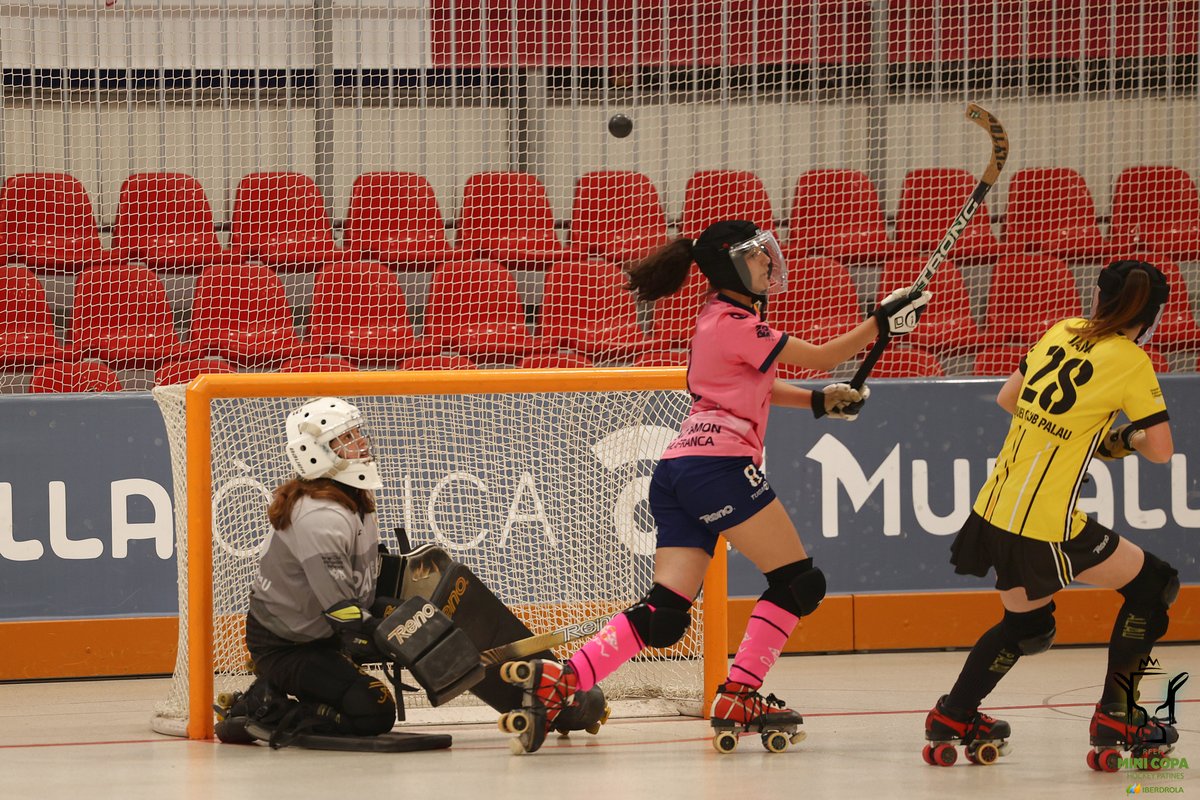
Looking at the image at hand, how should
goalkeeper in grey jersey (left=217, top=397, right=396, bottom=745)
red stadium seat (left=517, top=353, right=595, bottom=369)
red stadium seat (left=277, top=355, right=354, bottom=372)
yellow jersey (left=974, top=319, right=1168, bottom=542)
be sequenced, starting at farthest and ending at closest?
red stadium seat (left=517, top=353, right=595, bottom=369) → red stadium seat (left=277, top=355, right=354, bottom=372) → goalkeeper in grey jersey (left=217, top=397, right=396, bottom=745) → yellow jersey (left=974, top=319, right=1168, bottom=542)

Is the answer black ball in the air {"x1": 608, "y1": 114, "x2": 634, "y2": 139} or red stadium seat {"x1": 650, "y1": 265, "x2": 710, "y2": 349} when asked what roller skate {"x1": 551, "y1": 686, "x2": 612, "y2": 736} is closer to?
red stadium seat {"x1": 650, "y1": 265, "x2": 710, "y2": 349}

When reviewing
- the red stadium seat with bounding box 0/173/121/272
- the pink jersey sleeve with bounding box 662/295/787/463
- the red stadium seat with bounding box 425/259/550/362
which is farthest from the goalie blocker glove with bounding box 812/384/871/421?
the red stadium seat with bounding box 0/173/121/272

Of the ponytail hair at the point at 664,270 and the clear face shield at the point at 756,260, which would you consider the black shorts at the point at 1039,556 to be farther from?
the ponytail hair at the point at 664,270

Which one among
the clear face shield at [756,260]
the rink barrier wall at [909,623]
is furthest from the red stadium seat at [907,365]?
the clear face shield at [756,260]

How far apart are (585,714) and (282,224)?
3561 millimetres

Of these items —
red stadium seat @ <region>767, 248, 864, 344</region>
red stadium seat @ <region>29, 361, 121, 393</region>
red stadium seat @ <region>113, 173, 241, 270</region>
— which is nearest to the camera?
red stadium seat @ <region>29, 361, 121, 393</region>

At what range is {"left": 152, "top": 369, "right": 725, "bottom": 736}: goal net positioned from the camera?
17.6 ft

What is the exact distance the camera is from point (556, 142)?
26.4 ft

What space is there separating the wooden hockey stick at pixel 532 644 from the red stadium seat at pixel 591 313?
236 centimetres

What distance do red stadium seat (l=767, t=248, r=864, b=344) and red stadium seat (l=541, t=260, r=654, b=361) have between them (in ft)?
2.26

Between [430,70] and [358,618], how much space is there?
12.7ft

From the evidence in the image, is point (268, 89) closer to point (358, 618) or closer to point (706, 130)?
point (706, 130)

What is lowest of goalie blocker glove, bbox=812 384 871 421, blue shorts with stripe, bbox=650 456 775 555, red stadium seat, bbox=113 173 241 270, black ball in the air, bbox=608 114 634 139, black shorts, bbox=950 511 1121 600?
black shorts, bbox=950 511 1121 600

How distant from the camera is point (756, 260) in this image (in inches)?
187
